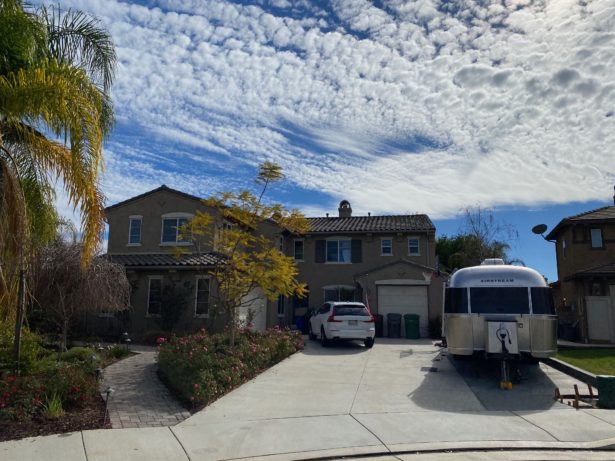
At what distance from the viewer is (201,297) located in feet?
68.2

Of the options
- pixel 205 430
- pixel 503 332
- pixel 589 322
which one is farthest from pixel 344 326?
pixel 589 322

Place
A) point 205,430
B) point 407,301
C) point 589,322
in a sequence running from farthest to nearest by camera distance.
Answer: point 407,301 < point 589,322 < point 205,430

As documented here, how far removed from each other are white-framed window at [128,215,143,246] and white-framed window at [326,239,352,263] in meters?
9.66

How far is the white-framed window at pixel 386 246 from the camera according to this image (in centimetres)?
2719

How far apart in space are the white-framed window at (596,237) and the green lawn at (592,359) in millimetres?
6321

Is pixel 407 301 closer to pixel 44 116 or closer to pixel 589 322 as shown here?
pixel 589 322

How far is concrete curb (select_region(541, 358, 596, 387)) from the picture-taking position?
39.3 ft

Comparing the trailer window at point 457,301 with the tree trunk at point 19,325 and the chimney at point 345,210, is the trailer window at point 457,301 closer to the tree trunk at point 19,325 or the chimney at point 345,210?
the tree trunk at point 19,325

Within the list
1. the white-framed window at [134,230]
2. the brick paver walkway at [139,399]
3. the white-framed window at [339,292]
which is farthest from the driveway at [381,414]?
the white-framed window at [339,292]

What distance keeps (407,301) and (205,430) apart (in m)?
17.8

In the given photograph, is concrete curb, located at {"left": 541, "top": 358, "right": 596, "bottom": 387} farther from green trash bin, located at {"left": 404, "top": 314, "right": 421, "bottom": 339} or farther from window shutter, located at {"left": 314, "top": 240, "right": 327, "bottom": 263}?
window shutter, located at {"left": 314, "top": 240, "right": 327, "bottom": 263}

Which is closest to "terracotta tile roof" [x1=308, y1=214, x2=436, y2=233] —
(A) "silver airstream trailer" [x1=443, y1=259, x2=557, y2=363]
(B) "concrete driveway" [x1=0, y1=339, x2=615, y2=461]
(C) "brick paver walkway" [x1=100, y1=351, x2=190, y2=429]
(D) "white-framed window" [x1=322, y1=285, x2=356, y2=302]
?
(D) "white-framed window" [x1=322, y1=285, x2=356, y2=302]

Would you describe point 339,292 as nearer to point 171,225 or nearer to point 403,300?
point 403,300

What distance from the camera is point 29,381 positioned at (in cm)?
861
